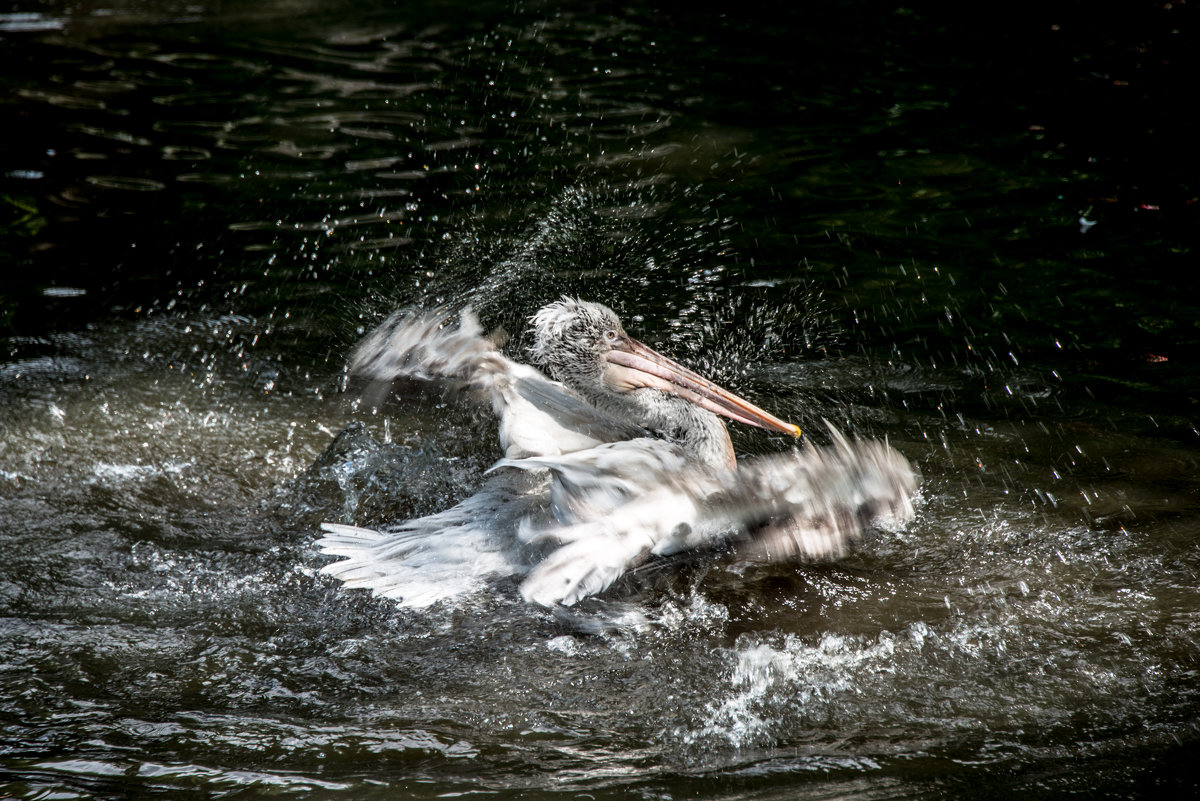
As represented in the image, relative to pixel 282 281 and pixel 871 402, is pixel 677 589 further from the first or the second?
pixel 282 281

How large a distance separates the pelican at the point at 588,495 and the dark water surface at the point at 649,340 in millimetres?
150

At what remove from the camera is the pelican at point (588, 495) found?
2.90m

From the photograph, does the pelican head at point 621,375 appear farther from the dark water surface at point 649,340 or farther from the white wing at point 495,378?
the dark water surface at point 649,340

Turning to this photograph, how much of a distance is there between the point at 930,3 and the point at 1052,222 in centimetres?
557

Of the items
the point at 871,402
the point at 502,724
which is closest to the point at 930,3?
the point at 871,402

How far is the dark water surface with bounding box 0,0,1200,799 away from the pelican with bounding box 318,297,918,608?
150mm

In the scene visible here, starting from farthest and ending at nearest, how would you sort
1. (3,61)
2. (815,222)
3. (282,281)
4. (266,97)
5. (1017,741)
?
(3,61) → (266,97) → (815,222) → (282,281) → (1017,741)

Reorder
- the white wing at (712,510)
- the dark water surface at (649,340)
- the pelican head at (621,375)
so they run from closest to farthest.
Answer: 1. the dark water surface at (649,340)
2. the white wing at (712,510)
3. the pelican head at (621,375)

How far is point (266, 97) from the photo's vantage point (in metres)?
8.16

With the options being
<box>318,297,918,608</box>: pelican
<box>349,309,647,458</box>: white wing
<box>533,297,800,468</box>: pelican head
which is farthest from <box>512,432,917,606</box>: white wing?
<box>533,297,800,468</box>: pelican head

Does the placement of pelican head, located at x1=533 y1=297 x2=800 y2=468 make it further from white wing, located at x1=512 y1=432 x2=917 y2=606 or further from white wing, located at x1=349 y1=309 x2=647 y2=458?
white wing, located at x1=512 y1=432 x2=917 y2=606

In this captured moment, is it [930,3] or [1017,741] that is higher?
[930,3]

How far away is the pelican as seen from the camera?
290 centimetres

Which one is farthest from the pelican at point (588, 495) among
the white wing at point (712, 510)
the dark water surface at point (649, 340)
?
the dark water surface at point (649, 340)
